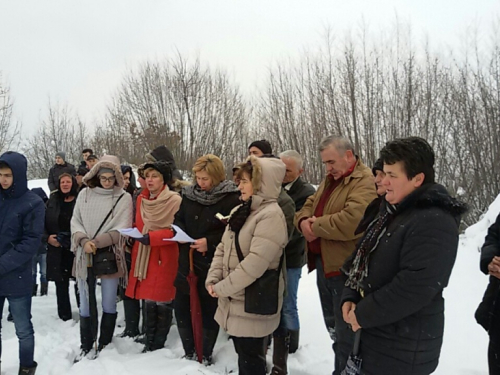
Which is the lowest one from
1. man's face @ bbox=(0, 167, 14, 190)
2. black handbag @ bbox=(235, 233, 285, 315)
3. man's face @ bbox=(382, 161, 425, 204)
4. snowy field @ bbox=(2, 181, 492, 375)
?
snowy field @ bbox=(2, 181, 492, 375)

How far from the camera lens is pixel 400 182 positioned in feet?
6.68

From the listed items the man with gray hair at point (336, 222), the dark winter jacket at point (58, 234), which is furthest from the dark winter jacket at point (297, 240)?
the dark winter jacket at point (58, 234)

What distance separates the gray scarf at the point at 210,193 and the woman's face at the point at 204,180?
39 millimetres

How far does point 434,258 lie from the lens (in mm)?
1862

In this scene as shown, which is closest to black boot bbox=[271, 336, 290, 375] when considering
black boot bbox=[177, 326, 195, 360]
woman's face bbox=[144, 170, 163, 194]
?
black boot bbox=[177, 326, 195, 360]

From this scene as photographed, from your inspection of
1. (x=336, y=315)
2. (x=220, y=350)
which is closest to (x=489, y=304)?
(x=336, y=315)

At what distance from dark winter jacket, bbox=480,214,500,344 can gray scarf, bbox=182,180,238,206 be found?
2.08 m

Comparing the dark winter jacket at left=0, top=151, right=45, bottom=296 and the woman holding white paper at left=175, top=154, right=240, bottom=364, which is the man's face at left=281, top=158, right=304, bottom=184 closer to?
the woman holding white paper at left=175, top=154, right=240, bottom=364

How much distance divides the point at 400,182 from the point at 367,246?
389 mm

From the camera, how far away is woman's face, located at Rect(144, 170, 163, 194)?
13.5 ft

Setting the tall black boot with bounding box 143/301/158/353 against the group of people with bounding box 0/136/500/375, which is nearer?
the group of people with bounding box 0/136/500/375

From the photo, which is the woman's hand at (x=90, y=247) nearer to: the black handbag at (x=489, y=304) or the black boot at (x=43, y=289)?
the black boot at (x=43, y=289)

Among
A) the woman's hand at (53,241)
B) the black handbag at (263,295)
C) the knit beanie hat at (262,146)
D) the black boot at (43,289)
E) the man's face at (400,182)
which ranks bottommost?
the black boot at (43,289)

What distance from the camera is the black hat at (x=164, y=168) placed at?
4.16 meters
